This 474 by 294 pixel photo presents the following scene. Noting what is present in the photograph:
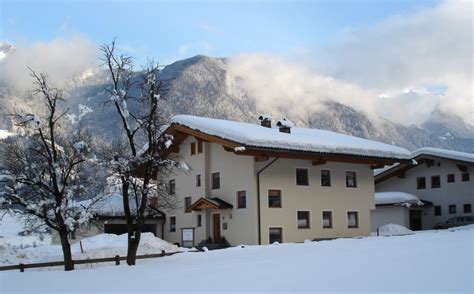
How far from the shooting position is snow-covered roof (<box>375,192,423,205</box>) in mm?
46181

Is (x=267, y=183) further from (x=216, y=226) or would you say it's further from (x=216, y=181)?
(x=216, y=226)

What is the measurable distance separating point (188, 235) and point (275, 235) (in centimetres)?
596

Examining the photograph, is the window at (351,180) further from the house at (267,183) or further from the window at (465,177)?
the window at (465,177)

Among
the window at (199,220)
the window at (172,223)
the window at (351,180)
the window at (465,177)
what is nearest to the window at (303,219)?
the window at (351,180)

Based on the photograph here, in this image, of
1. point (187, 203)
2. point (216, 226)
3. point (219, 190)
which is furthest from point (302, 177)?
point (187, 203)

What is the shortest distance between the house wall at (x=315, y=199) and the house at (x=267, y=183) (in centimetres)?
6

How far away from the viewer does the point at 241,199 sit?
33.1 m

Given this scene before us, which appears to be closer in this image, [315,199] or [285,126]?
[315,199]

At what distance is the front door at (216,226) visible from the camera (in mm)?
34284

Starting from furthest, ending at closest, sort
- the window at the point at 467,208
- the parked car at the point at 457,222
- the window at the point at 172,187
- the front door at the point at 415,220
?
the front door at the point at 415,220 < the window at the point at 467,208 < the parked car at the point at 457,222 < the window at the point at 172,187

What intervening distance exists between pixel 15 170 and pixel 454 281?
50.6 feet

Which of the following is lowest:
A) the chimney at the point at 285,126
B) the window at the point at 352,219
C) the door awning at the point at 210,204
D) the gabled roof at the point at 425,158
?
the window at the point at 352,219

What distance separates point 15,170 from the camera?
20969 mm

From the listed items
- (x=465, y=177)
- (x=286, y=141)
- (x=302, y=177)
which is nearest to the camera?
(x=286, y=141)
